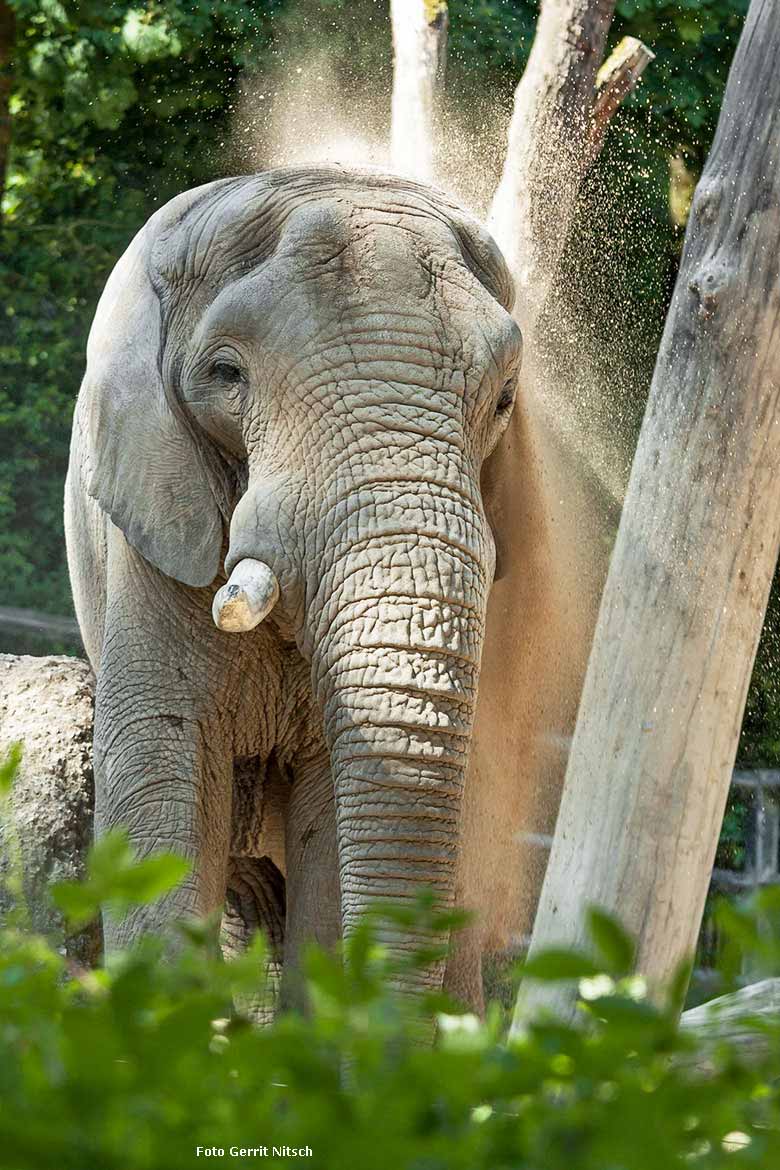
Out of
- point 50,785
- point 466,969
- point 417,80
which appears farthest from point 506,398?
point 417,80

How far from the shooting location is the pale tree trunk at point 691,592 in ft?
11.3

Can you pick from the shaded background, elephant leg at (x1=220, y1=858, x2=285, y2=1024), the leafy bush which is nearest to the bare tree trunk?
the shaded background

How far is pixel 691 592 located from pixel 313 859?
1.21 metres

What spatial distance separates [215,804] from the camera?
3953mm

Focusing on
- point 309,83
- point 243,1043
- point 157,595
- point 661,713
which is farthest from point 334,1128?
point 309,83

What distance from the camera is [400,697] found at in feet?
11.0

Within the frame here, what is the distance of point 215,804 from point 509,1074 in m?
3.16

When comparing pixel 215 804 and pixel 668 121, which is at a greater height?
pixel 668 121

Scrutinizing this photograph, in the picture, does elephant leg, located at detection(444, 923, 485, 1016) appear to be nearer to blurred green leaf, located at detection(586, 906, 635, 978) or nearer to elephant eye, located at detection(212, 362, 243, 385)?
elephant eye, located at detection(212, 362, 243, 385)

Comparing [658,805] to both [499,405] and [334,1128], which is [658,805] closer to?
[499,405]

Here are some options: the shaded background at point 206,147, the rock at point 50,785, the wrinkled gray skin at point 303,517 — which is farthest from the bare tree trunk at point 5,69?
the wrinkled gray skin at point 303,517

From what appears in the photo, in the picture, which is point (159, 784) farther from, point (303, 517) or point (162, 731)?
point (303, 517)

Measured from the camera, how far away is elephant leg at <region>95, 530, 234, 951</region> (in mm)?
3828

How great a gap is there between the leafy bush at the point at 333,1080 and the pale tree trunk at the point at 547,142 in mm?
5300
